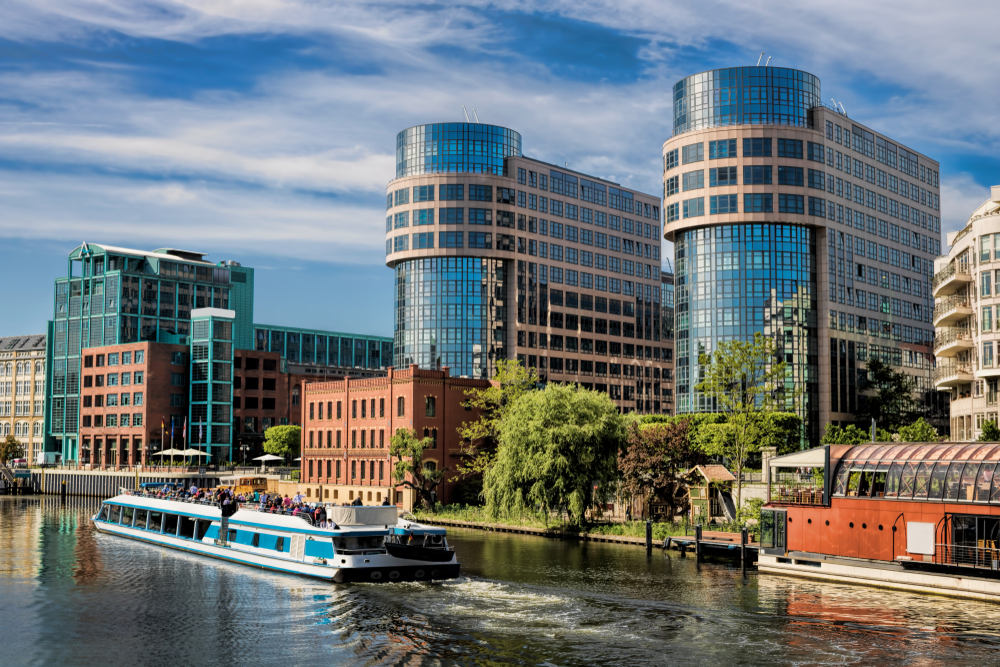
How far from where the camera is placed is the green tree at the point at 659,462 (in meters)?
82.6

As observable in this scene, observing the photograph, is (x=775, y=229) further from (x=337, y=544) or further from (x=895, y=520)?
(x=337, y=544)

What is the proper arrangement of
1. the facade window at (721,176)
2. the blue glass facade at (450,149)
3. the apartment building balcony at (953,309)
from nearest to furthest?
the apartment building balcony at (953,309), the facade window at (721,176), the blue glass facade at (450,149)

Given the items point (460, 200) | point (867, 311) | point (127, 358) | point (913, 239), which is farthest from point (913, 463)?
point (127, 358)

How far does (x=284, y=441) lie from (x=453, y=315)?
3607cm

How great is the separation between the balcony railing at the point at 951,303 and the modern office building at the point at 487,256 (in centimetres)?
8543

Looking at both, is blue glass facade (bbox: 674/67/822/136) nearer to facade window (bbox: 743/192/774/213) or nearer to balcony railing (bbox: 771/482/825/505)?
facade window (bbox: 743/192/774/213)

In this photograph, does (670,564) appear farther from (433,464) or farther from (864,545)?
(433,464)

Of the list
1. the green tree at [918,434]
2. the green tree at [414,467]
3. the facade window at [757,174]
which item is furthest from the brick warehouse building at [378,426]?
the green tree at [918,434]

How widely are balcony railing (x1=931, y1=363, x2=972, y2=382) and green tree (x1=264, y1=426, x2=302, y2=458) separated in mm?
108444

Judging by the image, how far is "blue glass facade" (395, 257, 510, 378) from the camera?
555 ft

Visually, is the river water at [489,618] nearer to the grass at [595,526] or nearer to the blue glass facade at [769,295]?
the grass at [595,526]

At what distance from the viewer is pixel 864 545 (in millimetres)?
58906

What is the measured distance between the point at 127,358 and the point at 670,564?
144m

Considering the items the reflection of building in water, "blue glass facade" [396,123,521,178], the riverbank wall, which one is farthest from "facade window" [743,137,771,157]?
the reflection of building in water
